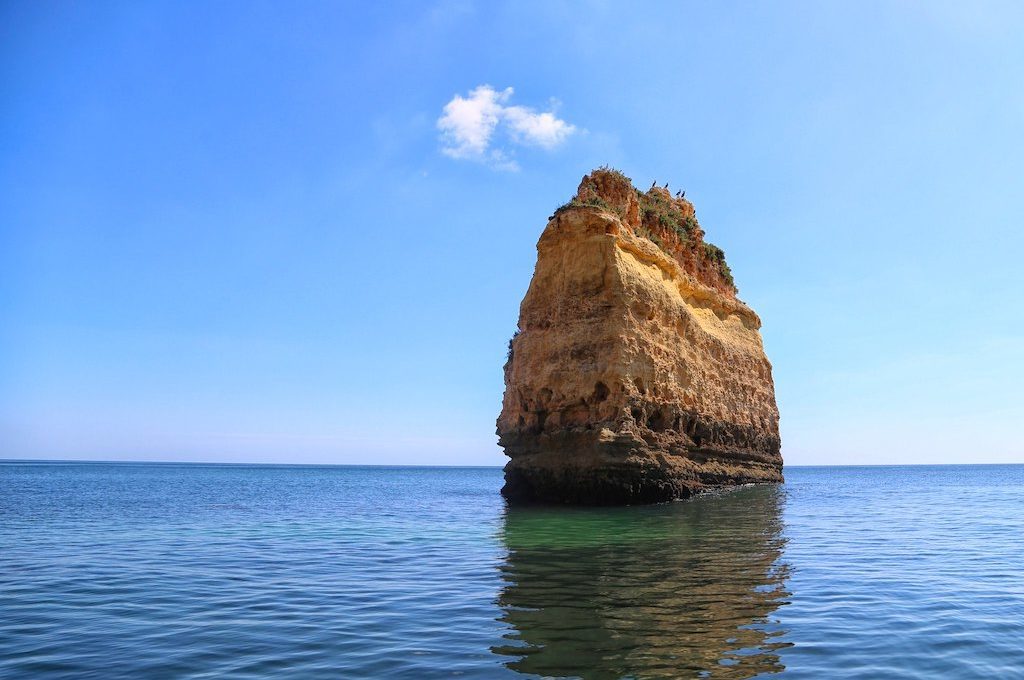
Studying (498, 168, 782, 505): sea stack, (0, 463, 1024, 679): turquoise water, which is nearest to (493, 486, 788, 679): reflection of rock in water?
(0, 463, 1024, 679): turquoise water

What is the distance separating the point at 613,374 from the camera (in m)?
24.8

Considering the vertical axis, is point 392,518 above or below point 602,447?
below

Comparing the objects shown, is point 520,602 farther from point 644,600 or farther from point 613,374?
point 613,374

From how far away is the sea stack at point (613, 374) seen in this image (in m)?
24.5

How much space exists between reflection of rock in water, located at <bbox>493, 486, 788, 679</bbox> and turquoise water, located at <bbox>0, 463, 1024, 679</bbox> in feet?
0.12

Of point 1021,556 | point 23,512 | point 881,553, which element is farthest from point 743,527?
point 23,512

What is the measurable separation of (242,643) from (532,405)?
21.0m

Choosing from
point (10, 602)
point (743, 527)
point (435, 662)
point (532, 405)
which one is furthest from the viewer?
point (532, 405)

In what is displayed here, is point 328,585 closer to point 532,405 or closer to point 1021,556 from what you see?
point 1021,556

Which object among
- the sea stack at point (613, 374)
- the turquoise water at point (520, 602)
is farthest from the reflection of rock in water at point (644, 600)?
the sea stack at point (613, 374)

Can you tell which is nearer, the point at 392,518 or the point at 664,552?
the point at 664,552

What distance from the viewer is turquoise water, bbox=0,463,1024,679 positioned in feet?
20.7

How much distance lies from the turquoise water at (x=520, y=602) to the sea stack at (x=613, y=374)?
7190 millimetres

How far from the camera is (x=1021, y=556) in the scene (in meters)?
12.3
